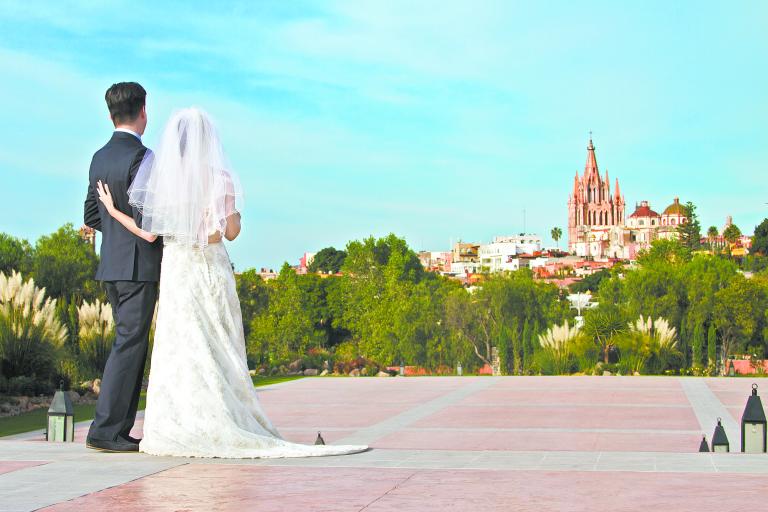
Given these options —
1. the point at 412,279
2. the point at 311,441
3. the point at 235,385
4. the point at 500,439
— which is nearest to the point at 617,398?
the point at 500,439

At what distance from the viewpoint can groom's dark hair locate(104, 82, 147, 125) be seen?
278 inches

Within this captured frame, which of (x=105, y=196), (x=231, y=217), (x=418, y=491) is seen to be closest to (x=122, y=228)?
(x=105, y=196)

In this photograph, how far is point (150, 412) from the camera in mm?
7035

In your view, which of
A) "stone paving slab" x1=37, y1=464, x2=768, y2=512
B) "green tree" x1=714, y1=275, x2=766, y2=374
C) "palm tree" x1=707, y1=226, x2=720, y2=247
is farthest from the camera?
"palm tree" x1=707, y1=226, x2=720, y2=247

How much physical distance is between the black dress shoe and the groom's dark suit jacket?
1.07 m

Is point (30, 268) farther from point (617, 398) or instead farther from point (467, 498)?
point (467, 498)

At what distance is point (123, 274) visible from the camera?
7012 mm

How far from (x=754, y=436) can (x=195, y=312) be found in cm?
471

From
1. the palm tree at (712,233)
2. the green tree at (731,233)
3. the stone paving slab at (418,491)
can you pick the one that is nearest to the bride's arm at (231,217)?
Result: the stone paving slab at (418,491)

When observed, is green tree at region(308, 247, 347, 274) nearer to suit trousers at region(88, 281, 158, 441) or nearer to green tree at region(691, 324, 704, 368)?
green tree at region(691, 324, 704, 368)

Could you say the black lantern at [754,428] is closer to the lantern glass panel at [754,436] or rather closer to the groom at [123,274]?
the lantern glass panel at [754,436]

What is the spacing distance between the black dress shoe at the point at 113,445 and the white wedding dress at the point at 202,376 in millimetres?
115

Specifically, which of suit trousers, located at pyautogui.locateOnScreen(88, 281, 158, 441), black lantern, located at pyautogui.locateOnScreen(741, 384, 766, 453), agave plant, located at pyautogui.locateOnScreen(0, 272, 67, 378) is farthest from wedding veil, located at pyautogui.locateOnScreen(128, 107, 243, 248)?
agave plant, located at pyautogui.locateOnScreen(0, 272, 67, 378)

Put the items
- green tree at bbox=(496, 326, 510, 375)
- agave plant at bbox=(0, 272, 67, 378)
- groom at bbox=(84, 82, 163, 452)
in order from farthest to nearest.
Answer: green tree at bbox=(496, 326, 510, 375), agave plant at bbox=(0, 272, 67, 378), groom at bbox=(84, 82, 163, 452)
